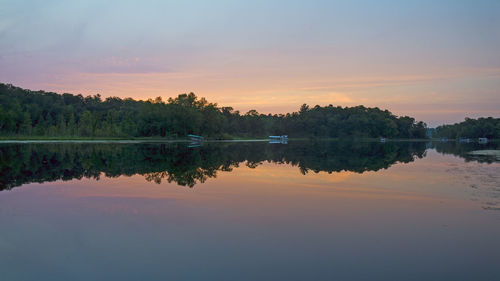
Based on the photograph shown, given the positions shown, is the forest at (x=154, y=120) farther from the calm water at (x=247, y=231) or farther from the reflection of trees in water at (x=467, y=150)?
the calm water at (x=247, y=231)

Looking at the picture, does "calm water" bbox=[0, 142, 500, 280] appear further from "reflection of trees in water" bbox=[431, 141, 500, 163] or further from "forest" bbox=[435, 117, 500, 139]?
"forest" bbox=[435, 117, 500, 139]

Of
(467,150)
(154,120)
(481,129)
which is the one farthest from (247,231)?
(481,129)

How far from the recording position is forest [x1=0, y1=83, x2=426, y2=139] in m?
80.8

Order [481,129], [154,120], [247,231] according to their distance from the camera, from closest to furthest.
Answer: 1. [247,231]
2. [154,120]
3. [481,129]

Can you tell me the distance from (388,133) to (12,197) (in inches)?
6529

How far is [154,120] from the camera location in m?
88.2

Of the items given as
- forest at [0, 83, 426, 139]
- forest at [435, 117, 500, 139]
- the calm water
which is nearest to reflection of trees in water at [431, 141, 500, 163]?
the calm water

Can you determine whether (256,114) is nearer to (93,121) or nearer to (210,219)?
(93,121)

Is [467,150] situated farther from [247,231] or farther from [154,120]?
[154,120]

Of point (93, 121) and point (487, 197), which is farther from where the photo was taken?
point (93, 121)

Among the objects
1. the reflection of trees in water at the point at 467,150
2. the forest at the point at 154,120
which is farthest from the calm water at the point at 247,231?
the forest at the point at 154,120

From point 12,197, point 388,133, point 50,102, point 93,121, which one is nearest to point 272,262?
point 12,197

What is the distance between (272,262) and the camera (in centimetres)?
661

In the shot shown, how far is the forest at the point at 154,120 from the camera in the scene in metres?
80.8
